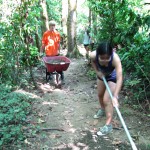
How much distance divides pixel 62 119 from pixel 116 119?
118 centimetres

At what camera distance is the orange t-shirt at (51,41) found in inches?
359

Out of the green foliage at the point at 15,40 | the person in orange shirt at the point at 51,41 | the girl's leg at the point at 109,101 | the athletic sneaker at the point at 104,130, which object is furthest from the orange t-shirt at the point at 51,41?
the athletic sneaker at the point at 104,130

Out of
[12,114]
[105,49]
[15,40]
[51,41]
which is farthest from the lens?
[51,41]

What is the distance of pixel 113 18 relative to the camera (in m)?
9.14

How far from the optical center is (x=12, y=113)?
5547 millimetres

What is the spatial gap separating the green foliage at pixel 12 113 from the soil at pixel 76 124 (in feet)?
0.69

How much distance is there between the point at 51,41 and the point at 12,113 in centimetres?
412

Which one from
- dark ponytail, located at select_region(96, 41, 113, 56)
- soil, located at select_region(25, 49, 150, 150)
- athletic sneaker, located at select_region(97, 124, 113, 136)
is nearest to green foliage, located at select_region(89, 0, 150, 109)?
soil, located at select_region(25, 49, 150, 150)

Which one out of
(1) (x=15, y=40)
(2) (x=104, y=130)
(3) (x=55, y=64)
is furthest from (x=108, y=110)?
(1) (x=15, y=40)

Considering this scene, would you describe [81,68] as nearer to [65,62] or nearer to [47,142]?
[65,62]

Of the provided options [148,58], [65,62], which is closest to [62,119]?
[148,58]

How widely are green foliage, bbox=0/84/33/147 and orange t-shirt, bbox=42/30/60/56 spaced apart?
230cm

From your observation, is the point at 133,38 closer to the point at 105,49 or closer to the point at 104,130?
the point at 105,49

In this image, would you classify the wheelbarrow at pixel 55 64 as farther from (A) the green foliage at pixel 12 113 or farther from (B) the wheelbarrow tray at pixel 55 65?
(A) the green foliage at pixel 12 113
